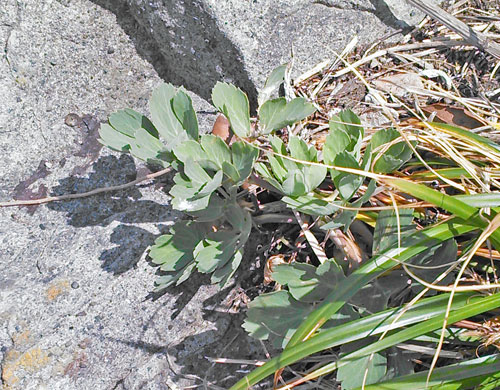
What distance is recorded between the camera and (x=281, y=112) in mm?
1407

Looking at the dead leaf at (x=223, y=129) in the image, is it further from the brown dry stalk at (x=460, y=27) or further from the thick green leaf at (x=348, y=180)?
the brown dry stalk at (x=460, y=27)

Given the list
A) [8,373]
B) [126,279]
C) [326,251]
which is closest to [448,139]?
[326,251]

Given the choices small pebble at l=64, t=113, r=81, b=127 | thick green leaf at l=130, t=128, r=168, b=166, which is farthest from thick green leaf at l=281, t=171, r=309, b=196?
small pebble at l=64, t=113, r=81, b=127

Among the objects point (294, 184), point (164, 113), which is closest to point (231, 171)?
point (294, 184)

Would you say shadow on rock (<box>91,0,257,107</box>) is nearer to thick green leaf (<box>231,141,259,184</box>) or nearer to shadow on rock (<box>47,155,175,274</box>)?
shadow on rock (<box>47,155,175,274</box>)

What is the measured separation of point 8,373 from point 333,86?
123 centimetres

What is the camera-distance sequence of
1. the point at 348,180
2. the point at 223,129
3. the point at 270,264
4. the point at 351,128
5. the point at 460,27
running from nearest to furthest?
the point at 348,180 < the point at 351,128 < the point at 270,264 < the point at 223,129 < the point at 460,27

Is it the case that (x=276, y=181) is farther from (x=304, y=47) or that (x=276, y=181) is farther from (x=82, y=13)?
(x=82, y=13)

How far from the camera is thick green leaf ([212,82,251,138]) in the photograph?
4.57 ft

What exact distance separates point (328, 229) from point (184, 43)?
0.75 metres

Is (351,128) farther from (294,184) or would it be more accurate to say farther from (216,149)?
(216,149)

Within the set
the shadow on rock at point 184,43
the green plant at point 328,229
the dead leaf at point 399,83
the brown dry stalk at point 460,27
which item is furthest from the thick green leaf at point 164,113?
the brown dry stalk at point 460,27

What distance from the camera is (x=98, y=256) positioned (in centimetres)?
155

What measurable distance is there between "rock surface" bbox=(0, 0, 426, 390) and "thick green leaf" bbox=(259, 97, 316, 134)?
0.29m
